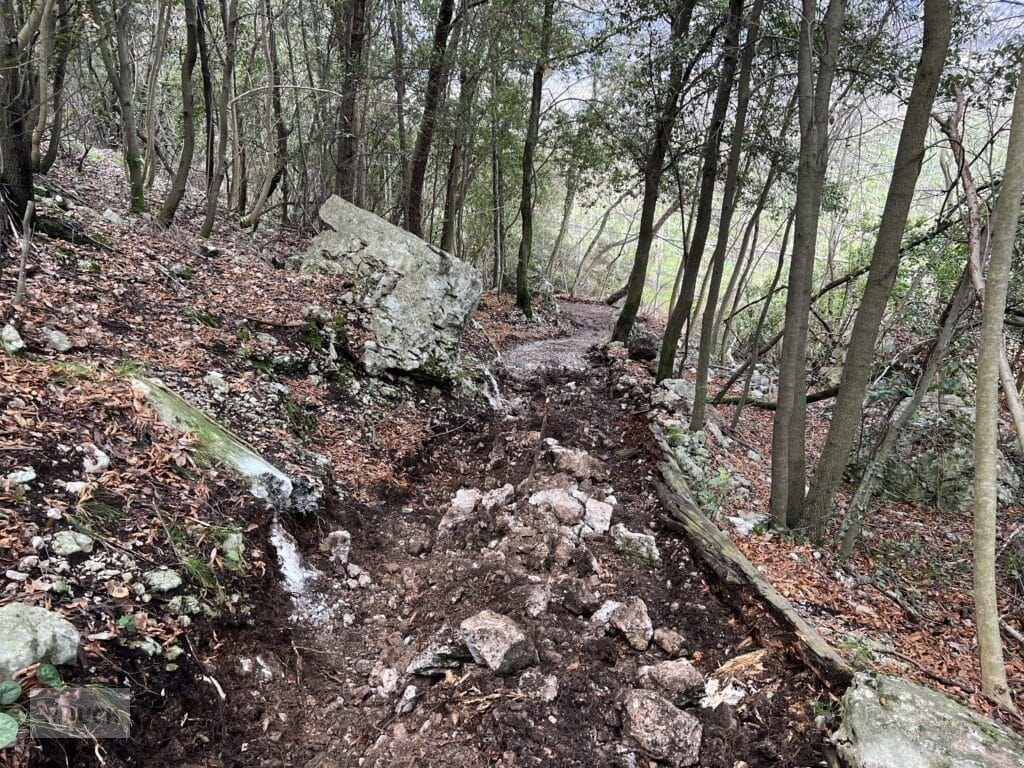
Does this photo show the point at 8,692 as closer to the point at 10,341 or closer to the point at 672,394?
the point at 10,341

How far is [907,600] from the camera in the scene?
4.35 m

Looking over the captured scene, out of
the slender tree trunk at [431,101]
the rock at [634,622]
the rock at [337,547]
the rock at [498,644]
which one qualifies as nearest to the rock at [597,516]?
the rock at [634,622]

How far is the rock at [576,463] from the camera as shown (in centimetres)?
474

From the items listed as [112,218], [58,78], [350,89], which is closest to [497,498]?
[112,218]

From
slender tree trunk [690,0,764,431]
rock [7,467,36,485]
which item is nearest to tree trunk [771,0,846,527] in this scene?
slender tree trunk [690,0,764,431]

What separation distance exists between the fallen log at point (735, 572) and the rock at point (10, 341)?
4.53 m

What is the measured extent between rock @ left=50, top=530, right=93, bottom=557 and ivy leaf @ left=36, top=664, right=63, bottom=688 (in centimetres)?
62

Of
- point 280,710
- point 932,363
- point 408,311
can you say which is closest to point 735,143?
point 932,363

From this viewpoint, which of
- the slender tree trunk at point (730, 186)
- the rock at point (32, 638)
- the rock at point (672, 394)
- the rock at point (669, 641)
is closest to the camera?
the rock at point (32, 638)

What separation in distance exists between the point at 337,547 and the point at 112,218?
552 centimetres

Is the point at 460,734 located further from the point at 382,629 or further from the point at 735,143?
the point at 735,143

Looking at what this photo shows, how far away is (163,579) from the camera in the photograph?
2416 mm

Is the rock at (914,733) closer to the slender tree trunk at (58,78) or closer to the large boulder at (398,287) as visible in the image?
the large boulder at (398,287)

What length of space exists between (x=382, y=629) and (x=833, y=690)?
2322mm
